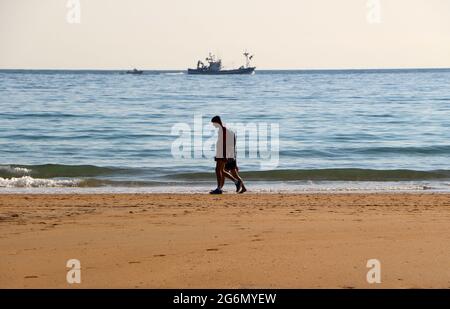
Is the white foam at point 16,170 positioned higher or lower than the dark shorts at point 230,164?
lower

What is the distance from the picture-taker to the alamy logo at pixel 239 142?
75.2 feet

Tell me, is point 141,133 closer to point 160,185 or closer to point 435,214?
point 160,185

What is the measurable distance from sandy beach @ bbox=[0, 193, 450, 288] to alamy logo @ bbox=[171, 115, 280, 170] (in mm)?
8631

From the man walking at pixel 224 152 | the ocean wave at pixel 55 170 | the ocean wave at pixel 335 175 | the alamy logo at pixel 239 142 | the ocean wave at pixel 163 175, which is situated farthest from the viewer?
the alamy logo at pixel 239 142

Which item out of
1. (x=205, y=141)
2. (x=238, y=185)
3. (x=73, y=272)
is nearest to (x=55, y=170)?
(x=238, y=185)

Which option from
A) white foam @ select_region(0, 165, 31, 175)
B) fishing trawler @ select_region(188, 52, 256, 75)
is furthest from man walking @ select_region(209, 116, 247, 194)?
fishing trawler @ select_region(188, 52, 256, 75)

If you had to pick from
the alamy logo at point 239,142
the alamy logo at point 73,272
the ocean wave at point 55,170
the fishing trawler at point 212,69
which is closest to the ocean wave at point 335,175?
the alamy logo at point 239,142

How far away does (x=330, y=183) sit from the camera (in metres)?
17.5

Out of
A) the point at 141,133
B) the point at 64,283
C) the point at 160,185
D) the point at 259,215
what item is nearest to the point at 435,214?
the point at 259,215

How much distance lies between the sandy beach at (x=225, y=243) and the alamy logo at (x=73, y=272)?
2.2 inches

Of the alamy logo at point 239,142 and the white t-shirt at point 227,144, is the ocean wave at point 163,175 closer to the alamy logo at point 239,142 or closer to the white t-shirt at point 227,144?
the alamy logo at point 239,142
